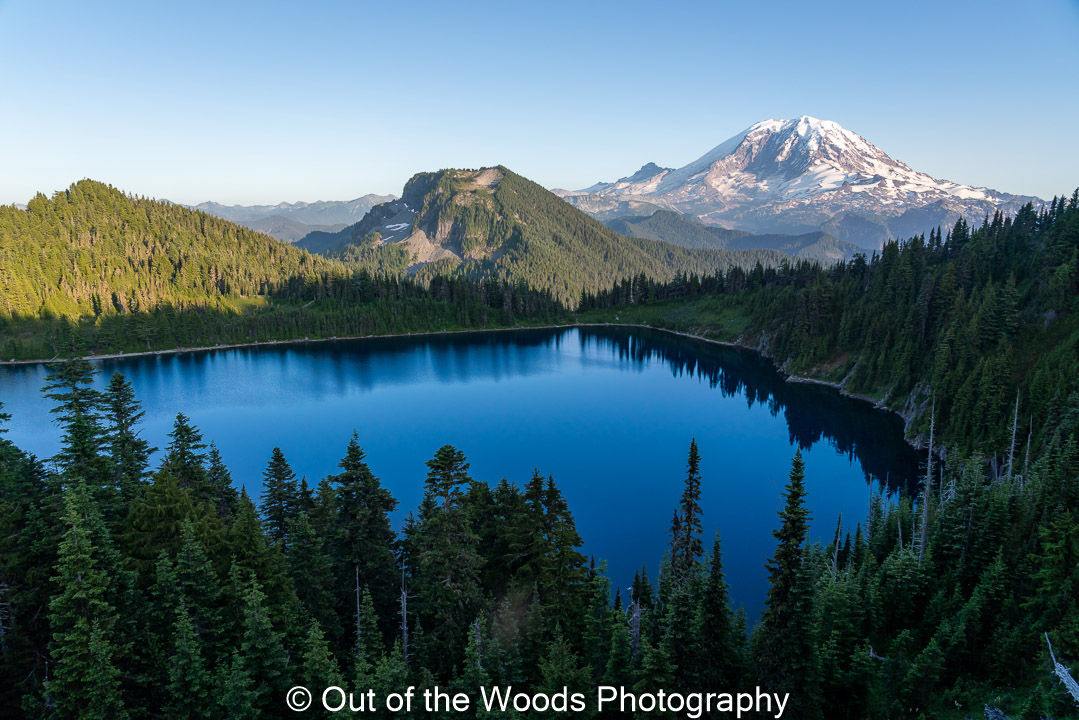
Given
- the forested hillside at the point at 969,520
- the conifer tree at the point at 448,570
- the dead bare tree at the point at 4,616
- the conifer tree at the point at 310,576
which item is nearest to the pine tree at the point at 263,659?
the conifer tree at the point at 310,576

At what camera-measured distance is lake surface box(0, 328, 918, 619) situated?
225 feet

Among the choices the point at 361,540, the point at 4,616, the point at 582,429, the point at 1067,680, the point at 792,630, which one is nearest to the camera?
the point at 1067,680

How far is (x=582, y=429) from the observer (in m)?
104

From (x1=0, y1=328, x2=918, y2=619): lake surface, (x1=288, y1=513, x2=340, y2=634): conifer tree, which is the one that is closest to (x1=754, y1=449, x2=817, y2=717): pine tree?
(x1=0, y1=328, x2=918, y2=619): lake surface

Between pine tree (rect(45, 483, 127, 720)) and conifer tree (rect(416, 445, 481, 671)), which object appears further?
conifer tree (rect(416, 445, 481, 671))

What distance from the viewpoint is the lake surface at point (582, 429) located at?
6869 centimetres

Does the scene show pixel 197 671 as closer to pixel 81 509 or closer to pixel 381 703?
pixel 381 703

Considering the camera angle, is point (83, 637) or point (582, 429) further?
point (582, 429)

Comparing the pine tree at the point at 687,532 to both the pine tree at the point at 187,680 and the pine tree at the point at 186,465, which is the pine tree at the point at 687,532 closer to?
the pine tree at the point at 187,680

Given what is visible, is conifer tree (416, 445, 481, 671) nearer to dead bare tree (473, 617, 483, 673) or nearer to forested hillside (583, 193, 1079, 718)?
dead bare tree (473, 617, 483, 673)

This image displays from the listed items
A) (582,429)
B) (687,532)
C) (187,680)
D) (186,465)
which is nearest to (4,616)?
(187,680)

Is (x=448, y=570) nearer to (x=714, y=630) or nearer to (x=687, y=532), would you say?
(x=687, y=532)

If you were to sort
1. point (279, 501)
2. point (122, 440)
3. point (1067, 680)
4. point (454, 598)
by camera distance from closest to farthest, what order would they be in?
point (1067, 680)
point (454, 598)
point (122, 440)
point (279, 501)

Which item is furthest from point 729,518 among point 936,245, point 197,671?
point 936,245
